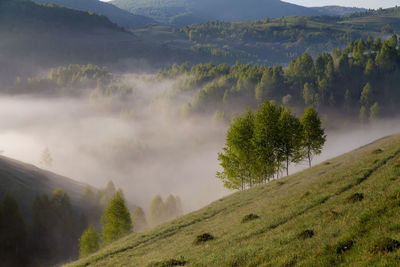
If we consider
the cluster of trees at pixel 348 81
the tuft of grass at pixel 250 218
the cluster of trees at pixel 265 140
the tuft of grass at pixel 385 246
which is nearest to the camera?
the tuft of grass at pixel 385 246

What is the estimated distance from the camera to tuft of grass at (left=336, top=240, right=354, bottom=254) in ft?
42.0

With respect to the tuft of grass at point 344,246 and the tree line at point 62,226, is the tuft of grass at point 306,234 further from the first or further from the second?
the tree line at point 62,226

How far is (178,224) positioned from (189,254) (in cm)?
1419

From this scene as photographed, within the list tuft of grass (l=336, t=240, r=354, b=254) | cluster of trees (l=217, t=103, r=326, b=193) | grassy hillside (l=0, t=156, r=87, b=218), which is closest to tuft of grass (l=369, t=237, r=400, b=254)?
tuft of grass (l=336, t=240, r=354, b=254)

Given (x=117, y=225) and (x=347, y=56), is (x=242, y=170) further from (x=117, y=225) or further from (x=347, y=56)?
(x=347, y=56)

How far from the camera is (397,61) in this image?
194 meters

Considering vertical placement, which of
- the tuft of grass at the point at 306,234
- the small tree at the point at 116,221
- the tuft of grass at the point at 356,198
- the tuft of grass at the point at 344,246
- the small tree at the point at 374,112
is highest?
the tuft of grass at the point at 344,246

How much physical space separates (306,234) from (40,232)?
88840mm

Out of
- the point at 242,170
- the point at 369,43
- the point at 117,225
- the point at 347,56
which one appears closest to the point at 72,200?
the point at 117,225

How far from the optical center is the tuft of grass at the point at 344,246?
12.8 meters

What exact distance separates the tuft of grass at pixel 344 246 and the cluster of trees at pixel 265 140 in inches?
1590

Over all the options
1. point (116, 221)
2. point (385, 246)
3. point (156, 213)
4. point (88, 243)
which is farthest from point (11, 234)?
point (385, 246)

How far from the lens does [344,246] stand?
12977 millimetres

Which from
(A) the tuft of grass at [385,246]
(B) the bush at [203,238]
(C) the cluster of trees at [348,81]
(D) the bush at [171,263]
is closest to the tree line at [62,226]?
(B) the bush at [203,238]
